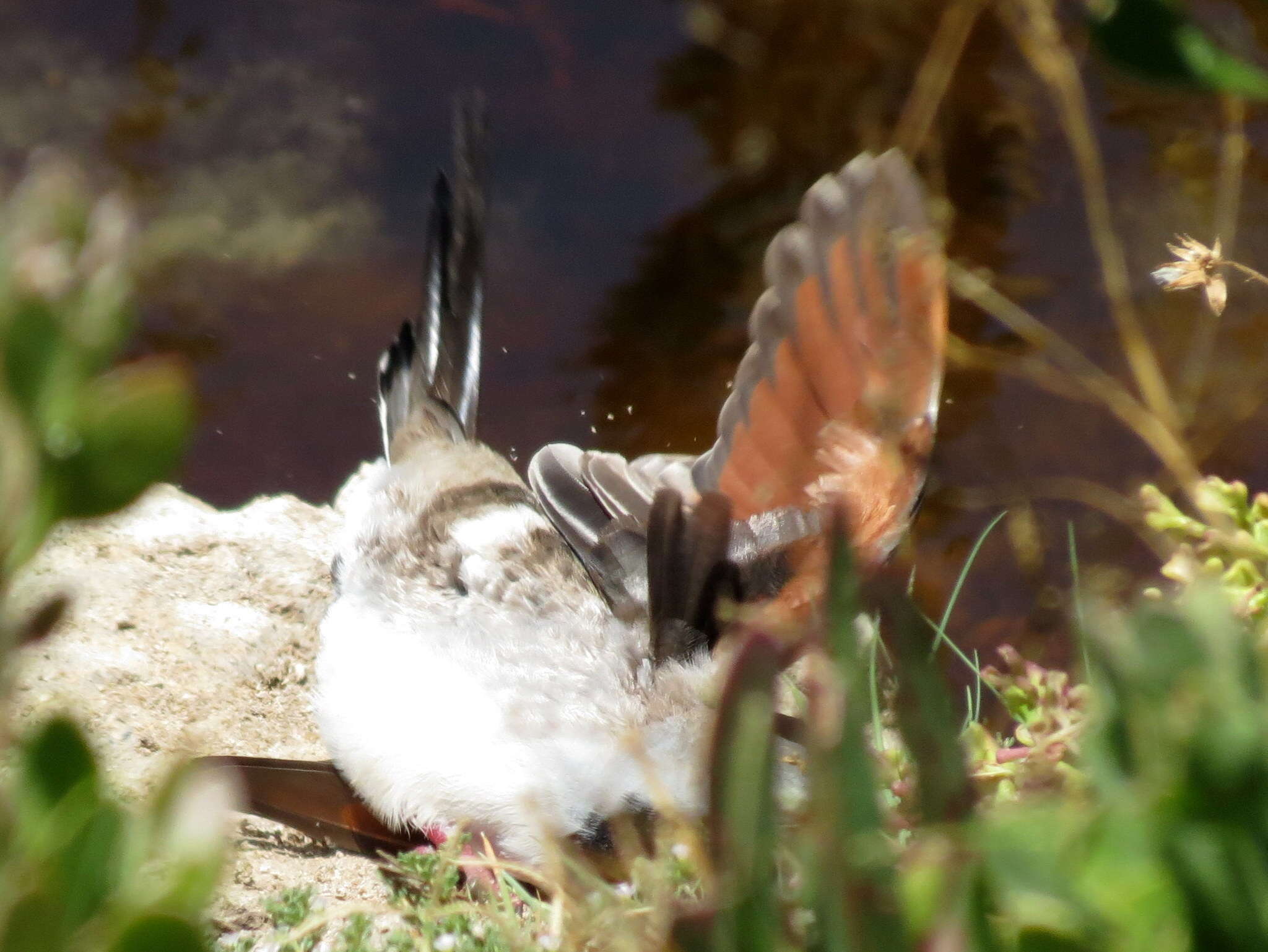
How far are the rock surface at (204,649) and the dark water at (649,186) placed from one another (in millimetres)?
240

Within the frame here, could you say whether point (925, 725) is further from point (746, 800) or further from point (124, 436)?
point (124, 436)

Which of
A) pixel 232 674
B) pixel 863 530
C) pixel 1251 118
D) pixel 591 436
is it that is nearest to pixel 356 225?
pixel 591 436

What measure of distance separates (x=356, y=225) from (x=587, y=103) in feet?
1.57

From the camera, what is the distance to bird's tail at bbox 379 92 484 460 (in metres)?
1.98

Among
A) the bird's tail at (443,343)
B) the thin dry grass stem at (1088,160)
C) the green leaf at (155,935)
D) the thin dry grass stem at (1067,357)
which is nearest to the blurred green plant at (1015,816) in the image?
the green leaf at (155,935)

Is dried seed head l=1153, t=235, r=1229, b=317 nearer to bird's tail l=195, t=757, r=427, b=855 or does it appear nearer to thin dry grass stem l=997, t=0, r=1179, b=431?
thin dry grass stem l=997, t=0, r=1179, b=431

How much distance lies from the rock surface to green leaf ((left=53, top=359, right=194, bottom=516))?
1185 mm

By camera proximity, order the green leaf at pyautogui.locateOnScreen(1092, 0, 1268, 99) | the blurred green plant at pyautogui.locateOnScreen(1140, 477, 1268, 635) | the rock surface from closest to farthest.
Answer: the green leaf at pyautogui.locateOnScreen(1092, 0, 1268, 99), the blurred green plant at pyautogui.locateOnScreen(1140, 477, 1268, 635), the rock surface

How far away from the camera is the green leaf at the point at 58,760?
33cm

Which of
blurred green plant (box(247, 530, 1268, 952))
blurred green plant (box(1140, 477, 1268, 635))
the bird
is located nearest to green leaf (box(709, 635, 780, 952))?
blurred green plant (box(247, 530, 1268, 952))

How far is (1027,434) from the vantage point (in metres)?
1.85

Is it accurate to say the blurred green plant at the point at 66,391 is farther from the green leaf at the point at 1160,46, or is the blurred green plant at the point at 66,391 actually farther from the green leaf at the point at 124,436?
the green leaf at the point at 1160,46

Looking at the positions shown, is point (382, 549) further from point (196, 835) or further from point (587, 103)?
point (196, 835)

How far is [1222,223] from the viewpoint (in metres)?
1.64
